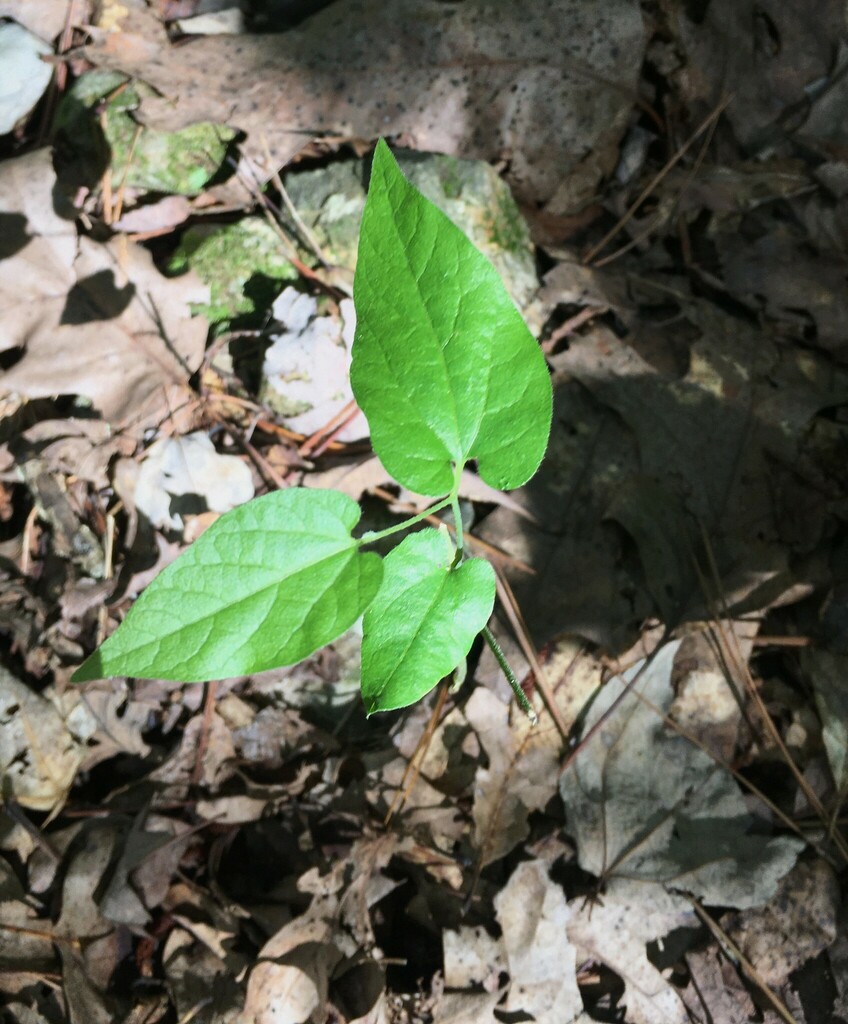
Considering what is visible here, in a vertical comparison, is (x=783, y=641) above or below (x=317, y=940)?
above

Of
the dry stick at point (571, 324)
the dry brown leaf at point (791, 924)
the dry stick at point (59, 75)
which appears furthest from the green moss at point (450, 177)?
the dry brown leaf at point (791, 924)

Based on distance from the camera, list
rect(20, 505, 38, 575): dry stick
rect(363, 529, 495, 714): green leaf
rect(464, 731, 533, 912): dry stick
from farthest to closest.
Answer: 1. rect(20, 505, 38, 575): dry stick
2. rect(464, 731, 533, 912): dry stick
3. rect(363, 529, 495, 714): green leaf

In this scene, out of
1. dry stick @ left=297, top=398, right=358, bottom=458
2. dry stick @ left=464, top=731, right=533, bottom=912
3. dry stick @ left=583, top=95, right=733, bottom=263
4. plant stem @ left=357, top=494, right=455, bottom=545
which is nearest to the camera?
plant stem @ left=357, top=494, right=455, bottom=545

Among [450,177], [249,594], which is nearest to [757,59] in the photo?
[450,177]

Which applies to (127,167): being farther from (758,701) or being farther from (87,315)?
(758,701)

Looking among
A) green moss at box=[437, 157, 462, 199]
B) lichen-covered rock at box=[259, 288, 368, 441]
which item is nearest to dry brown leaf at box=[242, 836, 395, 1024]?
lichen-covered rock at box=[259, 288, 368, 441]

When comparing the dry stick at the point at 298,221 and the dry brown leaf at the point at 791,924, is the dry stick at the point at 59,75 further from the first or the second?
the dry brown leaf at the point at 791,924

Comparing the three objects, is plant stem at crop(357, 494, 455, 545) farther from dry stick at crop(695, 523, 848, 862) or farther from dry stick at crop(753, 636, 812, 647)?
dry stick at crop(753, 636, 812, 647)
